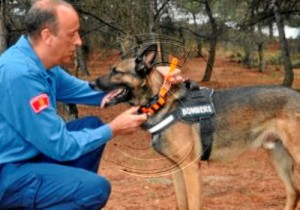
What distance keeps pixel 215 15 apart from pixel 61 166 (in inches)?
1075

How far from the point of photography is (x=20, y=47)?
4.54 metres

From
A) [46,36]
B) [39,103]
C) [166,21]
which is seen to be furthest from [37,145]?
[166,21]

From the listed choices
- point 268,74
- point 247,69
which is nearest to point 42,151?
point 268,74

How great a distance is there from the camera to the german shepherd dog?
5.97 m

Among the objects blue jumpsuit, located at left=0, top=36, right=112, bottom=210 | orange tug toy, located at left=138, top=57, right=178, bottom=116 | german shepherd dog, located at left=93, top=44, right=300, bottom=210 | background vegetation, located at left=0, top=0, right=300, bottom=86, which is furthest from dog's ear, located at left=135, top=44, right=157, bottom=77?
blue jumpsuit, located at left=0, top=36, right=112, bottom=210

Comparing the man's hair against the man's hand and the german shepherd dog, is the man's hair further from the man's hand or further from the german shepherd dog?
the german shepherd dog

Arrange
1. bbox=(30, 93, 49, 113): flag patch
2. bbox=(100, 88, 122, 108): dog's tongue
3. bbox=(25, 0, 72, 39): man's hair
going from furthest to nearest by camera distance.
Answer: bbox=(100, 88, 122, 108): dog's tongue, bbox=(25, 0, 72, 39): man's hair, bbox=(30, 93, 49, 113): flag patch

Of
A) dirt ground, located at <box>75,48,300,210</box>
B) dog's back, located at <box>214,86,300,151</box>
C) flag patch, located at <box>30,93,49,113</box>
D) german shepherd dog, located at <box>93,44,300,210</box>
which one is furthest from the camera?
dirt ground, located at <box>75,48,300,210</box>

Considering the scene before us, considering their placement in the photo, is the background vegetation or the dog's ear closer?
the dog's ear

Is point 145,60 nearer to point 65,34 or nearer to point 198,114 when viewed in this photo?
point 198,114

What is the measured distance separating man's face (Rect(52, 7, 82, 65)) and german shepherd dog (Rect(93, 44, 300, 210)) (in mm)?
1261

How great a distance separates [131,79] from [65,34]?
1.66 m

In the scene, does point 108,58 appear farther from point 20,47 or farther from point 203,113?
point 20,47

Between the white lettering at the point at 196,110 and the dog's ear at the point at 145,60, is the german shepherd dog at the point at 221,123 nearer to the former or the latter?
the dog's ear at the point at 145,60
